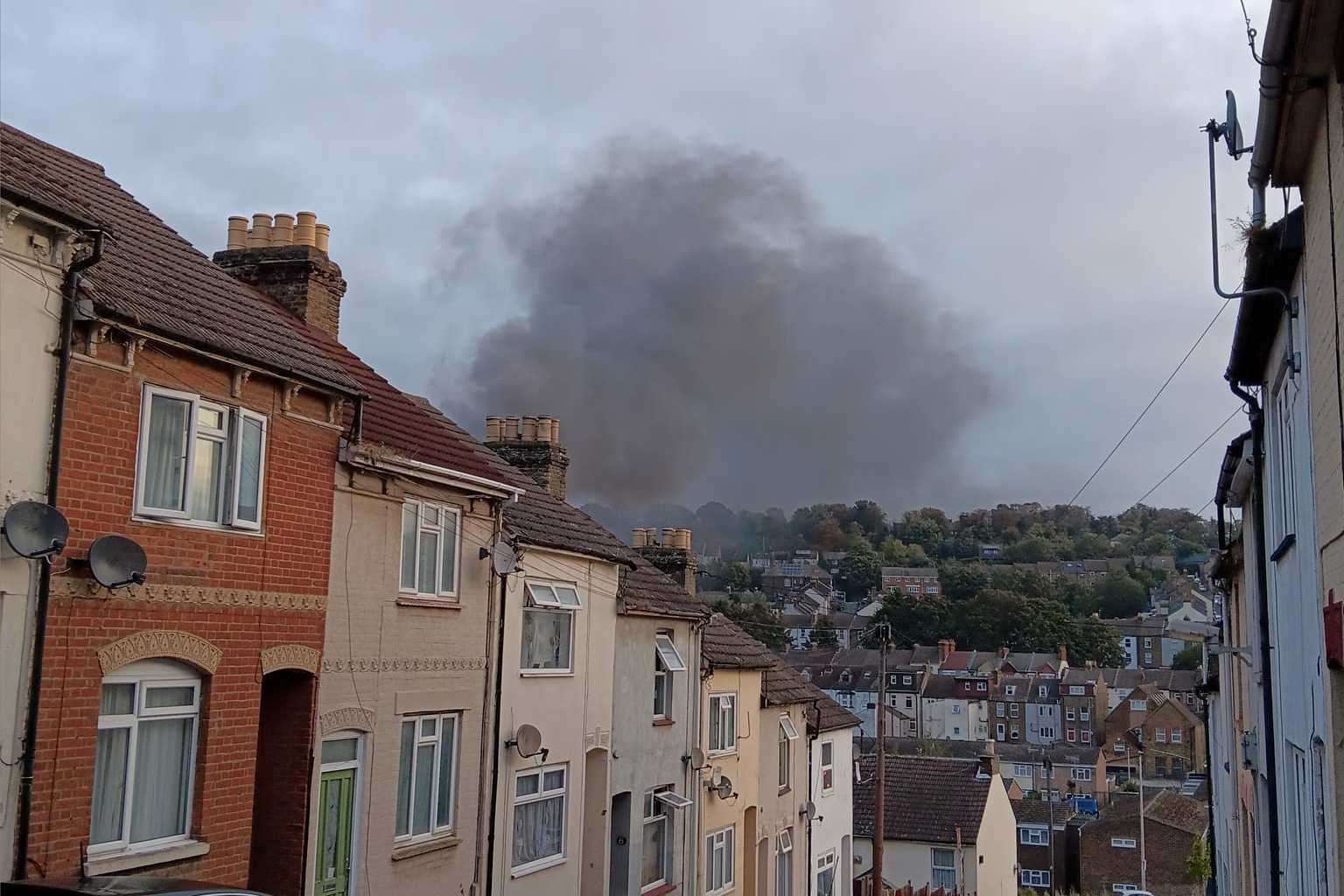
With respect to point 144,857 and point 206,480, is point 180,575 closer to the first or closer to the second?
point 206,480

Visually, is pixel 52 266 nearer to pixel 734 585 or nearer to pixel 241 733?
pixel 241 733

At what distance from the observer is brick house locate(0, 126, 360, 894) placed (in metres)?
9.22

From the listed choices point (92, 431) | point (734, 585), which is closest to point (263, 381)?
point (92, 431)

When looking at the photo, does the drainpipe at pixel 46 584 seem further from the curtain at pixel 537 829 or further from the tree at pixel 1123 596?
the tree at pixel 1123 596

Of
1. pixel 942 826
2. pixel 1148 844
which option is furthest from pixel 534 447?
pixel 1148 844

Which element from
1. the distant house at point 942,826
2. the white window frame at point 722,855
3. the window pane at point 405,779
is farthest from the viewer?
the distant house at point 942,826

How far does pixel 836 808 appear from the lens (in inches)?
1309

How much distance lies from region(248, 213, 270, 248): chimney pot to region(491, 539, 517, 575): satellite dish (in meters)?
5.55

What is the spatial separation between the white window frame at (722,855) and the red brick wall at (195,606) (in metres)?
13.3

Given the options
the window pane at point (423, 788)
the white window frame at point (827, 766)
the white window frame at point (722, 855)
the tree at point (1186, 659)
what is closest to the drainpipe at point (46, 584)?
the window pane at point (423, 788)

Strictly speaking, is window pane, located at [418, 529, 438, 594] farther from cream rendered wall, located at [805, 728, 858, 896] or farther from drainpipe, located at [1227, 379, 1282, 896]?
cream rendered wall, located at [805, 728, 858, 896]

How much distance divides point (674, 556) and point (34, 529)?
17901mm

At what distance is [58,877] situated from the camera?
28.5ft

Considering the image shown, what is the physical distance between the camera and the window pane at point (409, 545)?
45.6ft
